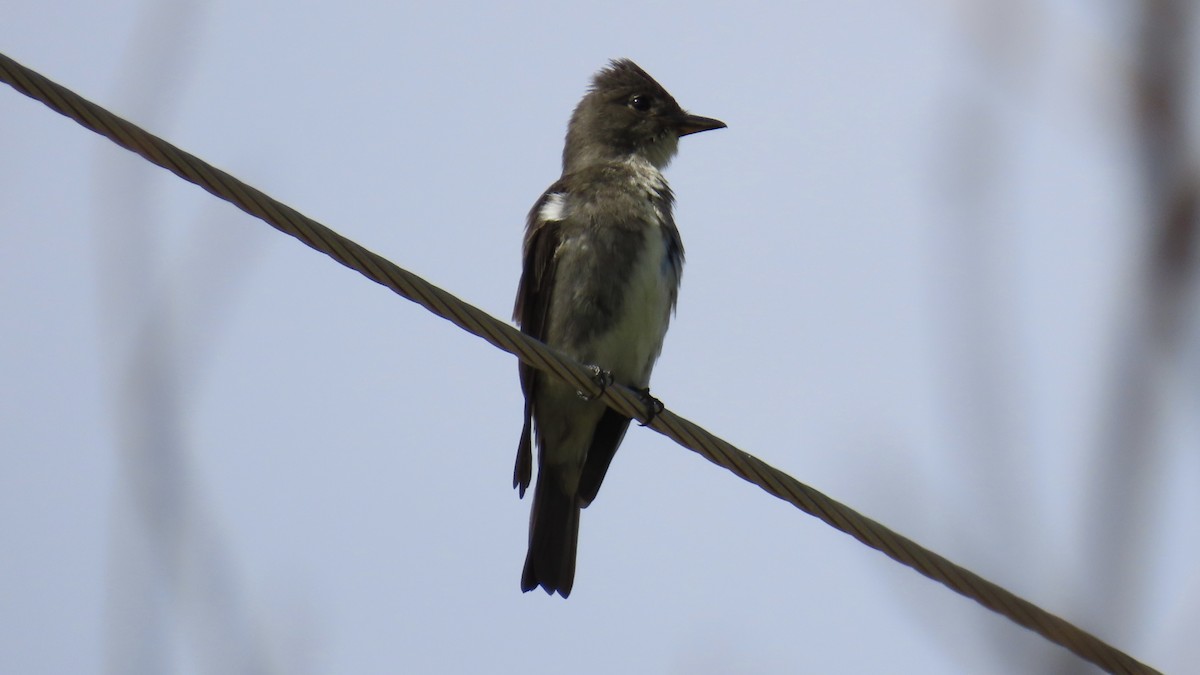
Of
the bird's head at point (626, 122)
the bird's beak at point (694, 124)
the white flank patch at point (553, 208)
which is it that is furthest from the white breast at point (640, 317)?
the bird's beak at point (694, 124)

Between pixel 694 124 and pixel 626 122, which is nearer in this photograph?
pixel 626 122

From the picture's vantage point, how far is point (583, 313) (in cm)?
610

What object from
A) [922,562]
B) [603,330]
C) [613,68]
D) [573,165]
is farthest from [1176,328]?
[613,68]

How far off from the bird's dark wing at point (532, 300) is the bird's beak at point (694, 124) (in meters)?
1.37

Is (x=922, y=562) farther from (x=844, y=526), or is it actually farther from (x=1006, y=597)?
(x=1006, y=597)

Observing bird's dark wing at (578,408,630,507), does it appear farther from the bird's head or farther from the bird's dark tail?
the bird's head

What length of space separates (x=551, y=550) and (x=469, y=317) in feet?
9.23

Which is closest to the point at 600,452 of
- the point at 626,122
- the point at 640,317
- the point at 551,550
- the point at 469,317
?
the point at 551,550

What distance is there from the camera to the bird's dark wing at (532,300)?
630 centimetres

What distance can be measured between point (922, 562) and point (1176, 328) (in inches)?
83.3

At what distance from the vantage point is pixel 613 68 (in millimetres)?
7973

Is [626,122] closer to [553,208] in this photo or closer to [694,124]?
[694,124]

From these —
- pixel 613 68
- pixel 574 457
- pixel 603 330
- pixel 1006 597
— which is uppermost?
pixel 613 68

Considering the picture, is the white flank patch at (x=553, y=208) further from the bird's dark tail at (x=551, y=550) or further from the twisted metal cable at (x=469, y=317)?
the twisted metal cable at (x=469, y=317)
